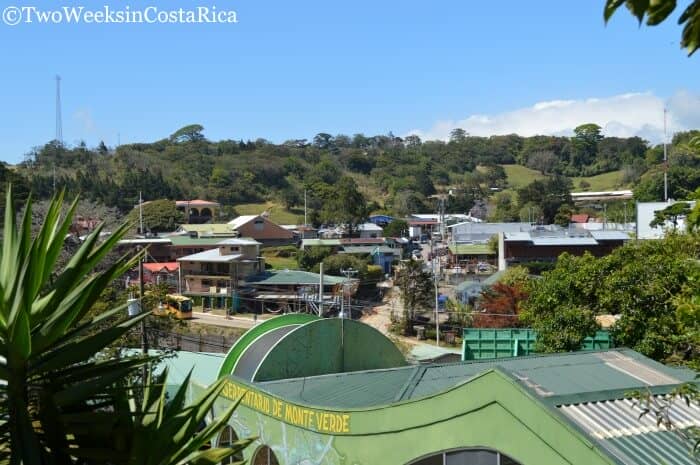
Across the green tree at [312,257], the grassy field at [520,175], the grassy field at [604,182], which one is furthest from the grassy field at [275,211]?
the grassy field at [604,182]

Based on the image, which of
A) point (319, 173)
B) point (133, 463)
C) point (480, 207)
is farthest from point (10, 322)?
point (319, 173)

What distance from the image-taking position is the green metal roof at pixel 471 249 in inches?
2704

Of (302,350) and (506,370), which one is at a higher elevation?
(506,370)

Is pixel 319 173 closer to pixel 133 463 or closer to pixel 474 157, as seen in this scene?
pixel 474 157

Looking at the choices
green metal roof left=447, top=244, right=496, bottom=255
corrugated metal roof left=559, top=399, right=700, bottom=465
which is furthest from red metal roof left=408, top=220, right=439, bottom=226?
corrugated metal roof left=559, top=399, right=700, bottom=465

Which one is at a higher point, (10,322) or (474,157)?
(474,157)

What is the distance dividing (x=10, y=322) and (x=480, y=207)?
110m

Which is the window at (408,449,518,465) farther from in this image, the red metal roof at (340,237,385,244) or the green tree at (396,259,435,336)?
the red metal roof at (340,237,385,244)

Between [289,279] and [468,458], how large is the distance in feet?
145

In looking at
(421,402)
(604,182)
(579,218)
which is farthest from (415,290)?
(604,182)

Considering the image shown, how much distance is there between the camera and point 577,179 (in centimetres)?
15250

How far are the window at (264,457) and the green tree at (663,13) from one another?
10.7 metres

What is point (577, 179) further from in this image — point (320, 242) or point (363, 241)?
point (320, 242)

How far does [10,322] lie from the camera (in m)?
4.19
